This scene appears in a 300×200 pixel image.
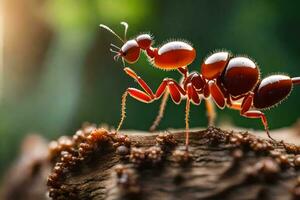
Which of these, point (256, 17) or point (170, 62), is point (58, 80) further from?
point (170, 62)

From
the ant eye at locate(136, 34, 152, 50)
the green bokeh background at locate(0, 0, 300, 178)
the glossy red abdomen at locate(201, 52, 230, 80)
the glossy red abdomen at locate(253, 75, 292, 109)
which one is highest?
the green bokeh background at locate(0, 0, 300, 178)

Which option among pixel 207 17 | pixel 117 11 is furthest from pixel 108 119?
pixel 207 17

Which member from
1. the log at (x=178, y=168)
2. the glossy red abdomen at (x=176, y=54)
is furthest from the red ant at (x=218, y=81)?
the log at (x=178, y=168)

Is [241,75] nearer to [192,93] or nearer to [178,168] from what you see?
[192,93]

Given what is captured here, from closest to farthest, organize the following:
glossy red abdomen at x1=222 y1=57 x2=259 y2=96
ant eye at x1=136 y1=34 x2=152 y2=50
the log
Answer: the log, glossy red abdomen at x1=222 y1=57 x2=259 y2=96, ant eye at x1=136 y1=34 x2=152 y2=50

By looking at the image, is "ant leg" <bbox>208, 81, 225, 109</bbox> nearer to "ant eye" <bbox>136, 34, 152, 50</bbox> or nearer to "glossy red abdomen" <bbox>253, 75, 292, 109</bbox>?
"glossy red abdomen" <bbox>253, 75, 292, 109</bbox>

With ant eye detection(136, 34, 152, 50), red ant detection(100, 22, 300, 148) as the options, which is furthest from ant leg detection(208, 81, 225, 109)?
ant eye detection(136, 34, 152, 50)

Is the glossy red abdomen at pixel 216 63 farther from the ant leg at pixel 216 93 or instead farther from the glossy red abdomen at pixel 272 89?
the glossy red abdomen at pixel 272 89

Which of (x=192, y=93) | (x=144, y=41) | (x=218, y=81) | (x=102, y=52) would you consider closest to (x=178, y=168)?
(x=192, y=93)
